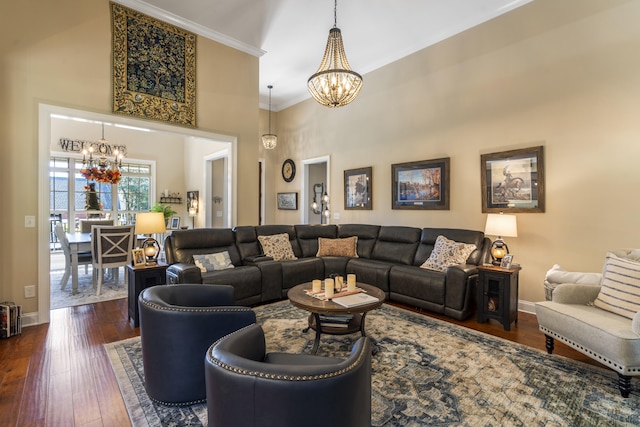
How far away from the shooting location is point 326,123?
659 centimetres

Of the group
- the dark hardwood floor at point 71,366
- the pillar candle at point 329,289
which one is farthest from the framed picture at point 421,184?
the pillar candle at point 329,289

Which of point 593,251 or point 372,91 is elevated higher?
point 372,91

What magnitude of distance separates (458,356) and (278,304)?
2249 millimetres

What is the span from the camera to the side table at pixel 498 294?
321cm

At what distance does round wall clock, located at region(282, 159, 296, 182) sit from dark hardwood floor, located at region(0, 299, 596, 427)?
4.61 m

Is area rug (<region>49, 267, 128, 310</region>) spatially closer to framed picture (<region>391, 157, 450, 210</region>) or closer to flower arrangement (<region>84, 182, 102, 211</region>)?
flower arrangement (<region>84, 182, 102, 211</region>)

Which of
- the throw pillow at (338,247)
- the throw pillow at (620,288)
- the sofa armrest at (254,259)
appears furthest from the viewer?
the throw pillow at (338,247)

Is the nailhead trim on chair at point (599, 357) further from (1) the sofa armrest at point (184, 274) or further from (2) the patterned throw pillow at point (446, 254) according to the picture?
(1) the sofa armrest at point (184, 274)

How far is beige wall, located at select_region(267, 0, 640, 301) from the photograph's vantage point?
3.14m

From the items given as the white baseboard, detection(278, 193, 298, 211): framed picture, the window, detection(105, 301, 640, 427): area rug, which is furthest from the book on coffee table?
the window

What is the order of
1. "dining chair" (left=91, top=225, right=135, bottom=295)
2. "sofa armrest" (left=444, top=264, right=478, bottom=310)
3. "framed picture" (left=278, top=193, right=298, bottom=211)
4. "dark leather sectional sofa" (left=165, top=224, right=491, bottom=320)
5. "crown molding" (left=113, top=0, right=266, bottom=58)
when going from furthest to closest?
"framed picture" (left=278, top=193, right=298, bottom=211) < "dining chair" (left=91, top=225, right=135, bottom=295) < "crown molding" (left=113, top=0, right=266, bottom=58) < "dark leather sectional sofa" (left=165, top=224, right=491, bottom=320) < "sofa armrest" (left=444, top=264, right=478, bottom=310)

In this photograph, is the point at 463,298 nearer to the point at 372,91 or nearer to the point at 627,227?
the point at 627,227

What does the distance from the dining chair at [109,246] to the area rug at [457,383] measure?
208cm

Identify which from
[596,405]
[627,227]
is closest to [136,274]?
[596,405]
